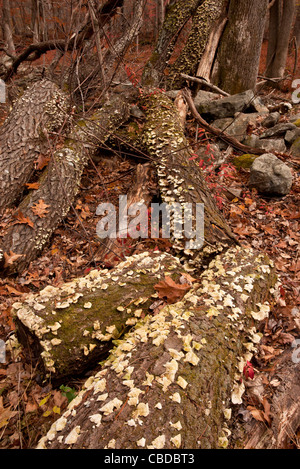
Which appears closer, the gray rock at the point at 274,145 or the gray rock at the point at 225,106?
the gray rock at the point at 274,145

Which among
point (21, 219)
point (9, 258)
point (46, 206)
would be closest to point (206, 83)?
Result: point (46, 206)

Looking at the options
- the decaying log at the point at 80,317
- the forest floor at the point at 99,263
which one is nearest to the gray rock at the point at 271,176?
the forest floor at the point at 99,263

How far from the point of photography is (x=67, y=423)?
1.71 meters

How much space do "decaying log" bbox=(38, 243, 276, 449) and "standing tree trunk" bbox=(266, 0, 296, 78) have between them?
36.1ft

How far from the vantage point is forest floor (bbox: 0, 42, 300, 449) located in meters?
2.28

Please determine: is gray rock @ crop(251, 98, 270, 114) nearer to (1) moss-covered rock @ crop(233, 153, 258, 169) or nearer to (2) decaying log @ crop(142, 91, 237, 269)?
(1) moss-covered rock @ crop(233, 153, 258, 169)

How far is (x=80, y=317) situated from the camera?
2.36 meters

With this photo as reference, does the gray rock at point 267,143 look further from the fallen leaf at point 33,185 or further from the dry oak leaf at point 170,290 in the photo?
the fallen leaf at point 33,185

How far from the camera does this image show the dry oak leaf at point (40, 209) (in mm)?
4062

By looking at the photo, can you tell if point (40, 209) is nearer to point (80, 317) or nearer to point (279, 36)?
point (80, 317)

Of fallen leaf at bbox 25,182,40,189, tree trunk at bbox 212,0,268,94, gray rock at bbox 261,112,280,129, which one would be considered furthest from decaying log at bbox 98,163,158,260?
tree trunk at bbox 212,0,268,94

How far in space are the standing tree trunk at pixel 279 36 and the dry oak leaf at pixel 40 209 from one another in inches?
414

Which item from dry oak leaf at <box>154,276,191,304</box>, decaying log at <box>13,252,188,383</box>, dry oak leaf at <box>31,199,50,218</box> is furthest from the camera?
dry oak leaf at <box>31,199,50,218</box>

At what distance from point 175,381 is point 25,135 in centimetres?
442
